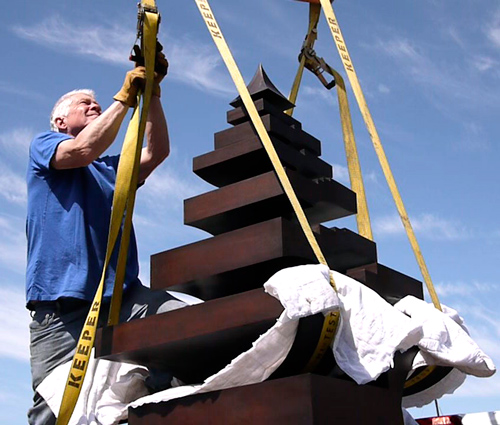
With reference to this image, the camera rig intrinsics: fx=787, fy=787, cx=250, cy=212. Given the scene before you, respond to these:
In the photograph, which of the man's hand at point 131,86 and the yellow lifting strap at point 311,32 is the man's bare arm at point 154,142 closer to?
the man's hand at point 131,86

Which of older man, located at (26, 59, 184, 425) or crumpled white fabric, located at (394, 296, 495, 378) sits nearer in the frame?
crumpled white fabric, located at (394, 296, 495, 378)

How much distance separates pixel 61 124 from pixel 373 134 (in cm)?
179

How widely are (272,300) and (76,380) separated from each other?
3.27 feet

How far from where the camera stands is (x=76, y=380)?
3.54 m

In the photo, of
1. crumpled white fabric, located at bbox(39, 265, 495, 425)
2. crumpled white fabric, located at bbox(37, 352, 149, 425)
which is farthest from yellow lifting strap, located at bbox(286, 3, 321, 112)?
crumpled white fabric, located at bbox(37, 352, 149, 425)

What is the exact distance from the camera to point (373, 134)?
174 inches

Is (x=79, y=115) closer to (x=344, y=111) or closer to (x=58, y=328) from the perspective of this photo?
(x=58, y=328)

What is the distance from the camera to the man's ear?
4.54 metres

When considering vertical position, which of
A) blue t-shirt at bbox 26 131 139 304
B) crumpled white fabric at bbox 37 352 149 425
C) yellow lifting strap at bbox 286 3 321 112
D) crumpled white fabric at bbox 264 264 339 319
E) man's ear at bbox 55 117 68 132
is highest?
yellow lifting strap at bbox 286 3 321 112

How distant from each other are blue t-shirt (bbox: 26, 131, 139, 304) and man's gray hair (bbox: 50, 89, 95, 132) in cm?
32

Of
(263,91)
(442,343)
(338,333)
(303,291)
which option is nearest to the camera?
(303,291)

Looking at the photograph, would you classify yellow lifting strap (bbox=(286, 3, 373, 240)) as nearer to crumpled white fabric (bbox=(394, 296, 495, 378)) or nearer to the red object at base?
crumpled white fabric (bbox=(394, 296, 495, 378))

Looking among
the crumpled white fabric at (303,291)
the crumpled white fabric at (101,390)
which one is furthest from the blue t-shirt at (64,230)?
the crumpled white fabric at (303,291)

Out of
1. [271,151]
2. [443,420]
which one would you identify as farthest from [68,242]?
[443,420]
